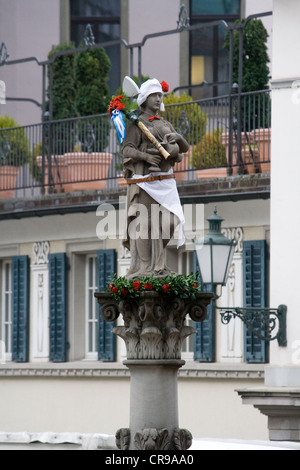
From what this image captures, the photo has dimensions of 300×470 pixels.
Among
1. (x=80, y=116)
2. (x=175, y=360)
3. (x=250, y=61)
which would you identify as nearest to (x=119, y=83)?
(x=80, y=116)

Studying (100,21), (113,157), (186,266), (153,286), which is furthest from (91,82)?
(153,286)

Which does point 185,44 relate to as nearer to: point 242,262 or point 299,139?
point 242,262

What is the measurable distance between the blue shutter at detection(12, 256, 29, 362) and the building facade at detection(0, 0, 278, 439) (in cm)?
2

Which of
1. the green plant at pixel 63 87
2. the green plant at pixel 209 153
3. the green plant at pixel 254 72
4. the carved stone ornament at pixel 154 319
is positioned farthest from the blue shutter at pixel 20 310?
the carved stone ornament at pixel 154 319

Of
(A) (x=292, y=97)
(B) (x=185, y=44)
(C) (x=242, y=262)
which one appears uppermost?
(B) (x=185, y=44)

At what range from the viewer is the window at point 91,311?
28.9m

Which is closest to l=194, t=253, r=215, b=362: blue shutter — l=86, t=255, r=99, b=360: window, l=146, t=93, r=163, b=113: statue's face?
l=86, t=255, r=99, b=360: window

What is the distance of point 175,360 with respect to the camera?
1577 cm

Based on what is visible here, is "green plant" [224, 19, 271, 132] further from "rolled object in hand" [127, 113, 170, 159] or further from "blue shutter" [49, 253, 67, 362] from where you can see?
"rolled object in hand" [127, 113, 170, 159]

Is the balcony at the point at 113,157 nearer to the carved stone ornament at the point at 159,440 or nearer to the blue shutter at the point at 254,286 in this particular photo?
the blue shutter at the point at 254,286

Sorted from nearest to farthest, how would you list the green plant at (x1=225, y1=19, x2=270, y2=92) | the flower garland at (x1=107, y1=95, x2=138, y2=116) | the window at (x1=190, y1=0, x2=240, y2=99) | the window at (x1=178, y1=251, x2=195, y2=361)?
the flower garland at (x1=107, y1=95, x2=138, y2=116) → the green plant at (x1=225, y1=19, x2=270, y2=92) → the window at (x1=178, y1=251, x2=195, y2=361) → the window at (x1=190, y1=0, x2=240, y2=99)

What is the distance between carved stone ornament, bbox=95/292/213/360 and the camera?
15.6 m

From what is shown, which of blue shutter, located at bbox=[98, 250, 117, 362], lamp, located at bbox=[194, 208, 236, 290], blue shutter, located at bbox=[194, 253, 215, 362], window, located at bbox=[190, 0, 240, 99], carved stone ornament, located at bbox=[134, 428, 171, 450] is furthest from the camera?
window, located at bbox=[190, 0, 240, 99]
